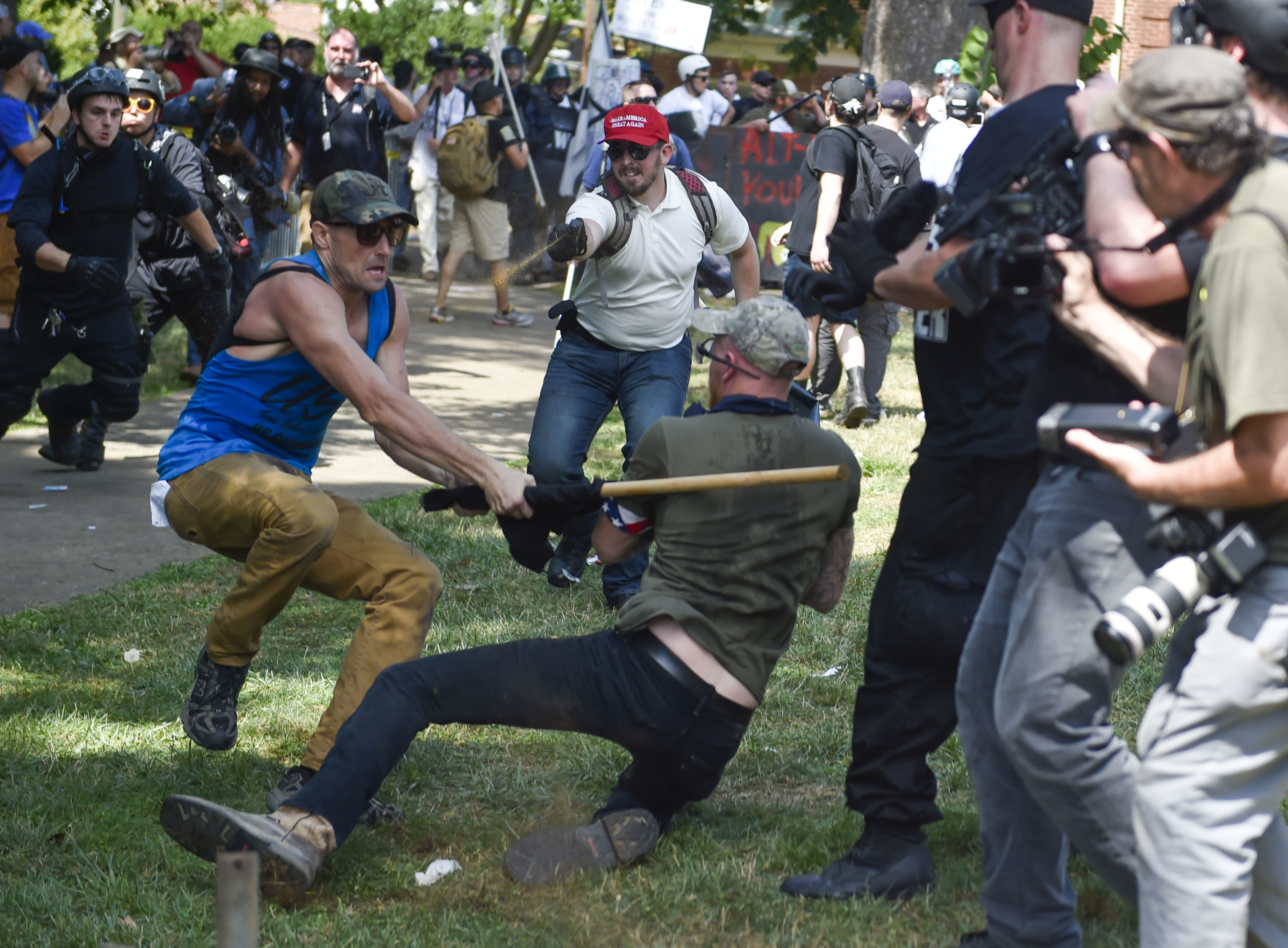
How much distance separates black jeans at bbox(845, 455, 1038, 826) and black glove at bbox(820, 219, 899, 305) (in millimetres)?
483

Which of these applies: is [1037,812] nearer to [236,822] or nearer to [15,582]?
[236,822]

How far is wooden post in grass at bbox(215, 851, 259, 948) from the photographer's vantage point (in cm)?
227

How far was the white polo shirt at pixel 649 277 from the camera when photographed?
5.95 meters

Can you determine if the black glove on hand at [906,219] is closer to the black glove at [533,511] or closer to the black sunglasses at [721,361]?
the black sunglasses at [721,361]

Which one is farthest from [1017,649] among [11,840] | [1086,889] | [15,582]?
[15,582]

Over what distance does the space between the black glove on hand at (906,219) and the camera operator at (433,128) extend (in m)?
12.0

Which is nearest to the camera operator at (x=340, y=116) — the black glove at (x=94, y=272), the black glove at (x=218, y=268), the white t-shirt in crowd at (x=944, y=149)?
the black glove at (x=218, y=268)

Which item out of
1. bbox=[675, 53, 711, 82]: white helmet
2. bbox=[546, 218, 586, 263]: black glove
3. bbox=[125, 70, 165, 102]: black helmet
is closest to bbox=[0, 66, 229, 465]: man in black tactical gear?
bbox=[125, 70, 165, 102]: black helmet

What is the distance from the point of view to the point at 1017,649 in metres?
2.85

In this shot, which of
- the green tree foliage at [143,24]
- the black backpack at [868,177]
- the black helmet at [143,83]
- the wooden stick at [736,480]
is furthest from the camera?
the green tree foliage at [143,24]

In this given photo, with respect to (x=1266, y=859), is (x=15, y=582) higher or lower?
lower

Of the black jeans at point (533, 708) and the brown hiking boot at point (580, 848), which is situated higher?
the black jeans at point (533, 708)

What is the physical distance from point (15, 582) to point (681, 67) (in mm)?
11928

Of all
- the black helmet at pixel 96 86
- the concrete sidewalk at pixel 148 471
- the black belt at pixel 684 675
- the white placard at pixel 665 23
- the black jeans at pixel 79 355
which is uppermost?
the white placard at pixel 665 23
